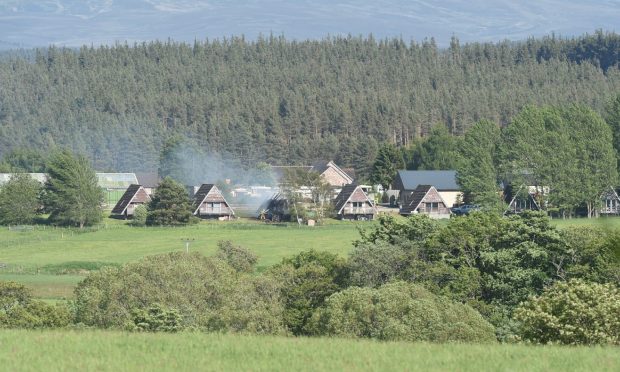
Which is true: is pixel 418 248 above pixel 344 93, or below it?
below

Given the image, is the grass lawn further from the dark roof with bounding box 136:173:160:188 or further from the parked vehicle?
the dark roof with bounding box 136:173:160:188

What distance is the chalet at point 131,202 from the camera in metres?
103

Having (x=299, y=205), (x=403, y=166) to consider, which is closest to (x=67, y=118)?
(x=403, y=166)

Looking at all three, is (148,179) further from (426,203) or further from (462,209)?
(462,209)

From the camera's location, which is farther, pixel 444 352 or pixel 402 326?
pixel 402 326

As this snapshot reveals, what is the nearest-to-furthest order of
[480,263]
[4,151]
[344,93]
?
[480,263] < [4,151] < [344,93]

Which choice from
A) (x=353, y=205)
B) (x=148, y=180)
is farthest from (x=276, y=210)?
(x=148, y=180)

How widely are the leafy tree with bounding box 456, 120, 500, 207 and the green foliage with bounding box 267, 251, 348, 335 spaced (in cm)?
5270

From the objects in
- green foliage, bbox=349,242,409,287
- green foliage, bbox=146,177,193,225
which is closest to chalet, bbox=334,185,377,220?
green foliage, bbox=146,177,193,225

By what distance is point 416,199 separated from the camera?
104812 millimetres

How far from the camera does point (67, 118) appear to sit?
18212 centimetres

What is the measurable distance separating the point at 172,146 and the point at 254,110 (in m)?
43.0

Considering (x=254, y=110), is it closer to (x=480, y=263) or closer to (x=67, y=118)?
(x=67, y=118)

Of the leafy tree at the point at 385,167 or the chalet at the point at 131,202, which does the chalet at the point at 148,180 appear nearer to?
the chalet at the point at 131,202
